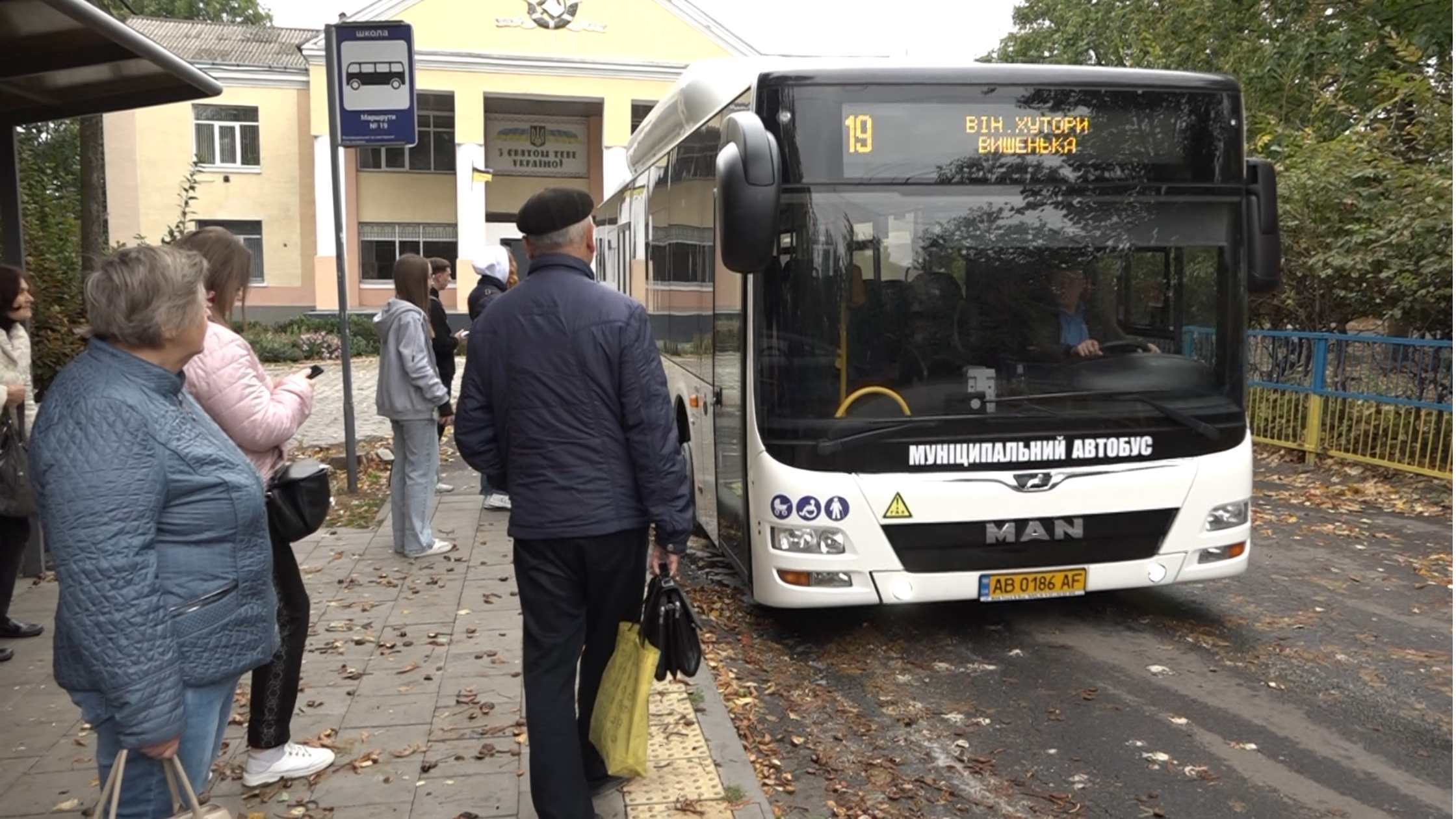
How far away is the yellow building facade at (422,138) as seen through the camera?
36062mm

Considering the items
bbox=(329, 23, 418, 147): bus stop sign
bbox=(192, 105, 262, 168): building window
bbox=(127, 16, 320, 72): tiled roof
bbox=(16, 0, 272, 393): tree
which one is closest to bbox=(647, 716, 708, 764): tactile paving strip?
bbox=(16, 0, 272, 393): tree

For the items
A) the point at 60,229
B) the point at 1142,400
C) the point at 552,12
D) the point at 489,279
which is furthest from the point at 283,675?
the point at 552,12

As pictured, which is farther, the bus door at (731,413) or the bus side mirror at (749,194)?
the bus door at (731,413)

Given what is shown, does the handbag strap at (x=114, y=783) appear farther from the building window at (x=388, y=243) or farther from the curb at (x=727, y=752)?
the building window at (x=388, y=243)

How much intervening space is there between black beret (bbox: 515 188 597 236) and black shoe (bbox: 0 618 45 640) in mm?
4114

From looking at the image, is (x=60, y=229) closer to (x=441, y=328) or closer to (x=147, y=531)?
(x=441, y=328)

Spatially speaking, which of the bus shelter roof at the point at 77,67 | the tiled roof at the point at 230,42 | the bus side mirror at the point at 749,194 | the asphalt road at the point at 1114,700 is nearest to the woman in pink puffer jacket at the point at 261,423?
the bus shelter roof at the point at 77,67

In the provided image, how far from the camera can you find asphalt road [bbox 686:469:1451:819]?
451 cm

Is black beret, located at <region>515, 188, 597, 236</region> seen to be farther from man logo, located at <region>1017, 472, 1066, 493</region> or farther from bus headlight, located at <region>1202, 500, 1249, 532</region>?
bus headlight, located at <region>1202, 500, 1249, 532</region>

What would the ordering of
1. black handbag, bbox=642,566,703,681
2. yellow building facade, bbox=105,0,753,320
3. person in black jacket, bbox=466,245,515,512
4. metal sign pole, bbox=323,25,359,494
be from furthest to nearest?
yellow building facade, bbox=105,0,753,320 → person in black jacket, bbox=466,245,515,512 → metal sign pole, bbox=323,25,359,494 → black handbag, bbox=642,566,703,681

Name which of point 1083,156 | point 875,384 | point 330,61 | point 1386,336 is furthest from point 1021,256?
point 1386,336

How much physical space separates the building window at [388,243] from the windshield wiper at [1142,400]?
113 feet

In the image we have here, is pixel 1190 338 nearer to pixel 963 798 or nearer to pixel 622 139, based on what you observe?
pixel 963 798

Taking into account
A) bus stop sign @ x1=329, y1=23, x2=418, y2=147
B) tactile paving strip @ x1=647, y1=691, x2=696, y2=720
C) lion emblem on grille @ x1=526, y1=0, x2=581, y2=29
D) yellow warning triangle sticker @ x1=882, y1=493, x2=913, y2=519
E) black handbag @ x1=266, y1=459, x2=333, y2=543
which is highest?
lion emblem on grille @ x1=526, y1=0, x2=581, y2=29
